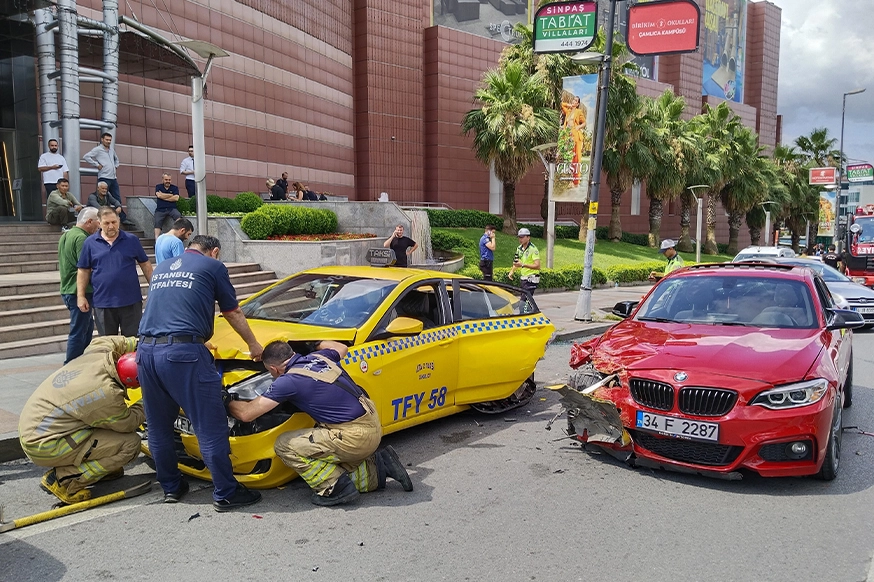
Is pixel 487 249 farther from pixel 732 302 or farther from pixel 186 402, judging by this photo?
pixel 186 402

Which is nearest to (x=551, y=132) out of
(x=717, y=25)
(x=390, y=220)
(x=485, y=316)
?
(x=390, y=220)

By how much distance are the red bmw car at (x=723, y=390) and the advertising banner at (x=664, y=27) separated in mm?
7717

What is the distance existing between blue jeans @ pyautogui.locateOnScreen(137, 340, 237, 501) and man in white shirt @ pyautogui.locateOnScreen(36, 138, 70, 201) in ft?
36.8

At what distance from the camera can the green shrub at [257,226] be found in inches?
632

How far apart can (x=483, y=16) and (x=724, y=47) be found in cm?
3183

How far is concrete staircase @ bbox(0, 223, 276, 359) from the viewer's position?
9.55 metres

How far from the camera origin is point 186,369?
4.39 m

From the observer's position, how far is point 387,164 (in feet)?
102

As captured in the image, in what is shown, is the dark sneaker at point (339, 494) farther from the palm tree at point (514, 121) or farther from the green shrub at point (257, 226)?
the palm tree at point (514, 121)

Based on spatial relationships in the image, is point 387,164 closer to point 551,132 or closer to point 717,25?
point 551,132

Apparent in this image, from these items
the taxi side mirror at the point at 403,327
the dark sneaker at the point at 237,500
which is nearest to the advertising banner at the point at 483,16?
the taxi side mirror at the point at 403,327

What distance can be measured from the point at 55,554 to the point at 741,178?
46296 mm

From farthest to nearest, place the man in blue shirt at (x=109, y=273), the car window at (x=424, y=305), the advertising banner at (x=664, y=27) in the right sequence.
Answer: the advertising banner at (x=664, y=27), the man in blue shirt at (x=109, y=273), the car window at (x=424, y=305)

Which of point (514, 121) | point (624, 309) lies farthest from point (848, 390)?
point (514, 121)
